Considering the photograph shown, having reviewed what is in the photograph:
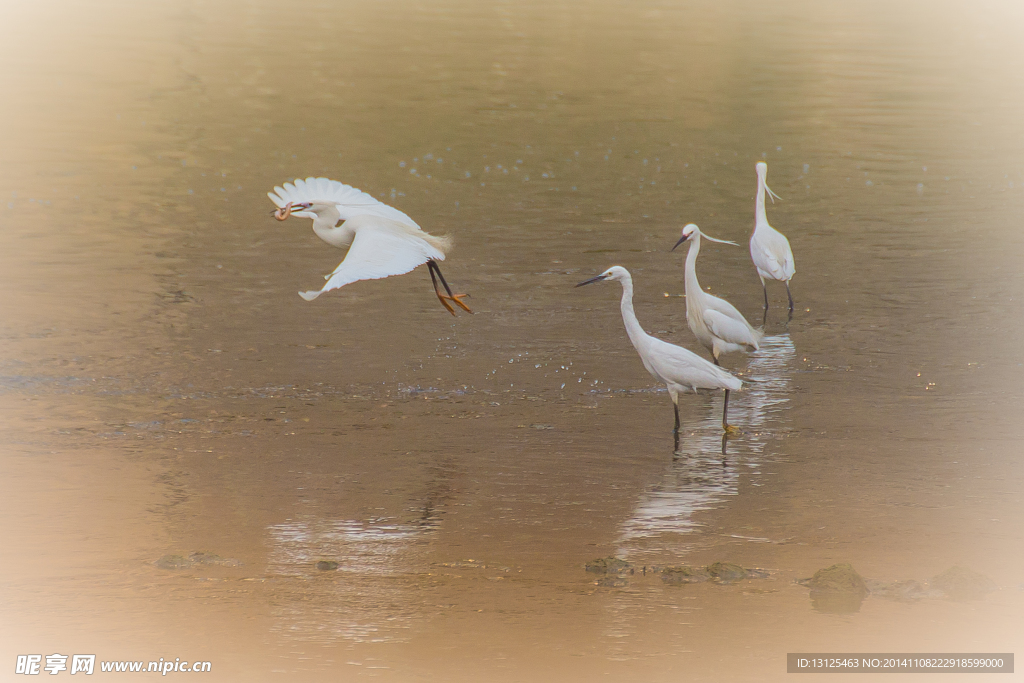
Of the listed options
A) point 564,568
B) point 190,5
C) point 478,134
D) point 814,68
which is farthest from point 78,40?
point 564,568

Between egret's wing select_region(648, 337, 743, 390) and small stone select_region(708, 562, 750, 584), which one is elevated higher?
egret's wing select_region(648, 337, 743, 390)

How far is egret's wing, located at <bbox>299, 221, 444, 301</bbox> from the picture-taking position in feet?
21.5

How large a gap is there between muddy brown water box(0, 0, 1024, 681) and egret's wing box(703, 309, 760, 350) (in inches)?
17.9

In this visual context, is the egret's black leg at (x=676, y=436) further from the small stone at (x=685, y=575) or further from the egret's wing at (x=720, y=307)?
the small stone at (x=685, y=575)

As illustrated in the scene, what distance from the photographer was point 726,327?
8.40 metres

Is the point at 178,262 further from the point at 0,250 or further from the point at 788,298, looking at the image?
the point at 788,298

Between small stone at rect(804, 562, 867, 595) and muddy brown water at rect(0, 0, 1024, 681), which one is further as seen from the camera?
small stone at rect(804, 562, 867, 595)

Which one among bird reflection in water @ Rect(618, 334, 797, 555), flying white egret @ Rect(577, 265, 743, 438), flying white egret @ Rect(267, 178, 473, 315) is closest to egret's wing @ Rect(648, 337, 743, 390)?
flying white egret @ Rect(577, 265, 743, 438)

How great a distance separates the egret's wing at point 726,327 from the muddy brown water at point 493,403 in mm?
454

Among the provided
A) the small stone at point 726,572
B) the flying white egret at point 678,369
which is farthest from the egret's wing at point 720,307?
the small stone at point 726,572

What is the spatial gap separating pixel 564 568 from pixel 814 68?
82.6ft

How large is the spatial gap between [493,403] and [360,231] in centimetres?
153

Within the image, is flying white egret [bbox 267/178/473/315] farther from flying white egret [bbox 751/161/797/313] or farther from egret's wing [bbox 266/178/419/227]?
flying white egret [bbox 751/161/797/313]

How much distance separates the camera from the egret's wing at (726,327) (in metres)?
8.38
